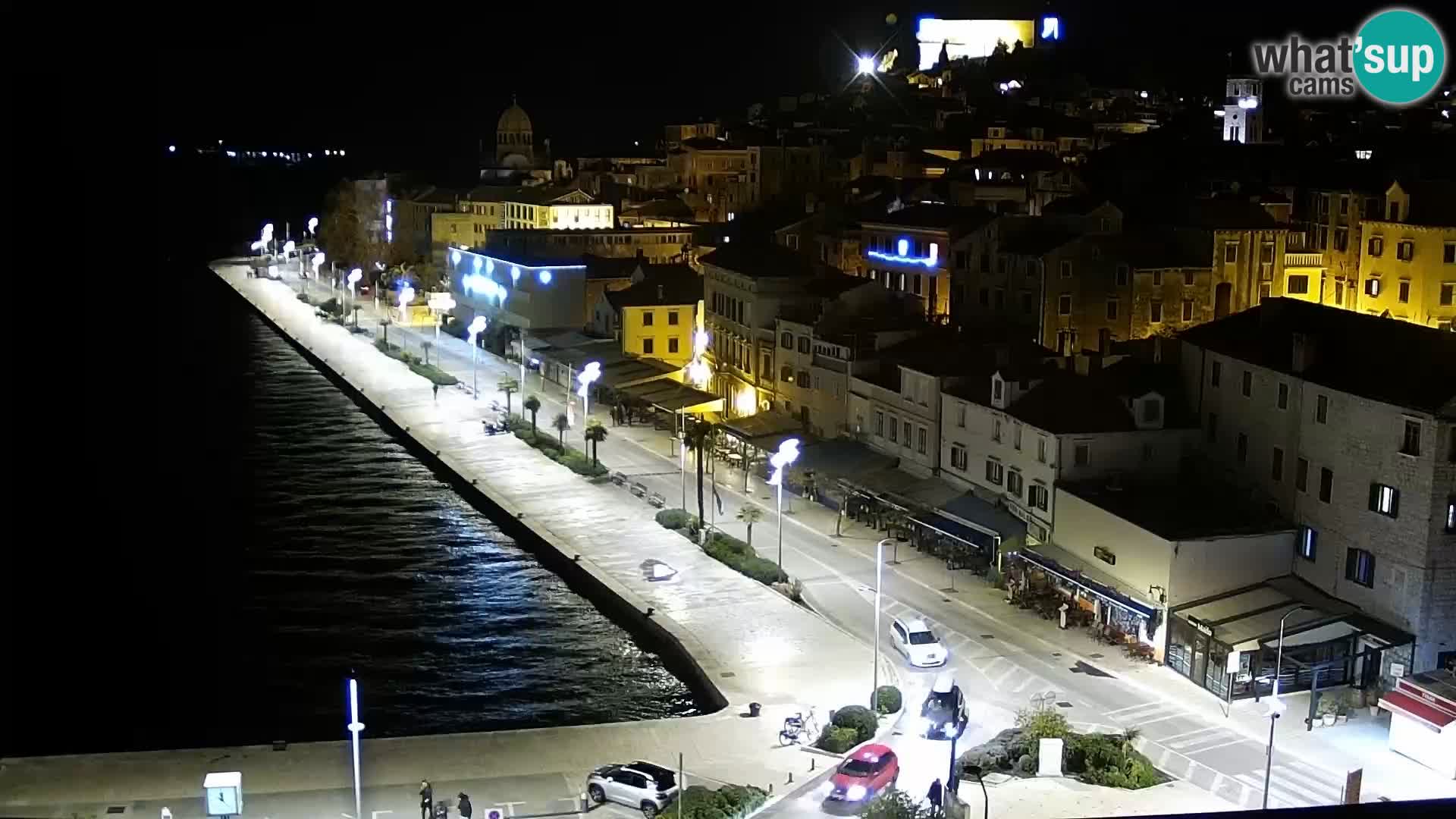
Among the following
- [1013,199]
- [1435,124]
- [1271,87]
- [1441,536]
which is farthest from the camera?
[1271,87]

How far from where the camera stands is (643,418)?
156 ft

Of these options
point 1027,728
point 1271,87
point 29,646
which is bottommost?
point 29,646

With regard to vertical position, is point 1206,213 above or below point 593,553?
above

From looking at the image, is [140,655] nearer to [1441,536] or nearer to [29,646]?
[29,646]

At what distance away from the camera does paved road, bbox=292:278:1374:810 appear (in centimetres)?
2100

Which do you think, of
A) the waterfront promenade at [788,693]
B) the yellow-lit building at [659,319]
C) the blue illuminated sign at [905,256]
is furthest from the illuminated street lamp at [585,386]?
the blue illuminated sign at [905,256]

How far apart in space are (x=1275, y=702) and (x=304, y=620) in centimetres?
1911

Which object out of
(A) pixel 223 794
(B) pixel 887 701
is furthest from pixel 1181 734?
(A) pixel 223 794

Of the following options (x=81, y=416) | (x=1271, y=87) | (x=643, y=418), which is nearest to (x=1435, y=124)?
(x=1271, y=87)

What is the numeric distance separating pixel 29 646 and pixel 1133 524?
20770 mm

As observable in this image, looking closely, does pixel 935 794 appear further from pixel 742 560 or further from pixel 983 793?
pixel 742 560

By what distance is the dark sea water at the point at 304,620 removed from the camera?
88.0 ft

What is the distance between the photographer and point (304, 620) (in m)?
31.9

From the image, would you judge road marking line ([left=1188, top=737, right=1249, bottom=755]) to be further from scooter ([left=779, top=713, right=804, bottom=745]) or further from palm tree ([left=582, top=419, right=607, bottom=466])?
palm tree ([left=582, top=419, right=607, bottom=466])
